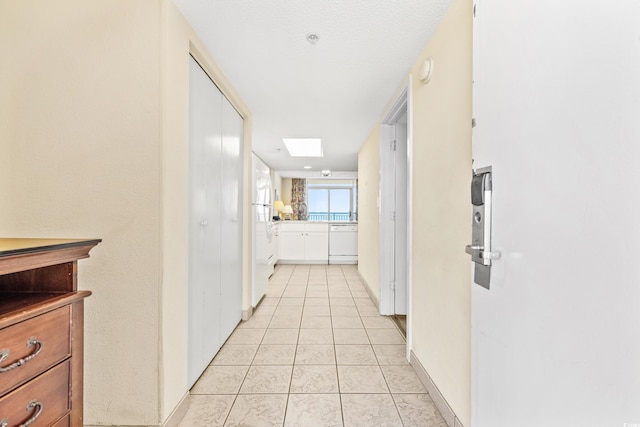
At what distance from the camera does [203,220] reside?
1.78 m

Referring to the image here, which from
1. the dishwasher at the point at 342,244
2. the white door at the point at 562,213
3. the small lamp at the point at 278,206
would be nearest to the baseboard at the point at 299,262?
the dishwasher at the point at 342,244

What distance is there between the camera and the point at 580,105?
54 centimetres

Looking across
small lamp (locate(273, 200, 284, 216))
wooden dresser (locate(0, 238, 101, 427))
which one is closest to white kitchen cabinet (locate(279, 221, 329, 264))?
small lamp (locate(273, 200, 284, 216))

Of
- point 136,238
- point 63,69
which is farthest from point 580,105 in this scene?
point 63,69

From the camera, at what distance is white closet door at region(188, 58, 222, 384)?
1.65 meters

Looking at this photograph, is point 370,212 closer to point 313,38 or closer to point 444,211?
point 444,211

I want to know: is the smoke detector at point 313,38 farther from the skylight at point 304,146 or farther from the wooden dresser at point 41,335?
the skylight at point 304,146

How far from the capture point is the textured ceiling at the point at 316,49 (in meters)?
1.44

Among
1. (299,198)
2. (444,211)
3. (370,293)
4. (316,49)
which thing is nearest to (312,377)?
(444,211)

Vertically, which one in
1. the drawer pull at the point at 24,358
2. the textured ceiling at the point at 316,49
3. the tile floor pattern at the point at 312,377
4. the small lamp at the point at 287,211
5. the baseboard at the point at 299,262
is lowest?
the tile floor pattern at the point at 312,377

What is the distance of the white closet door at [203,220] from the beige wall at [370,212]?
181 centimetres

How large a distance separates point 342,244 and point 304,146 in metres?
2.38

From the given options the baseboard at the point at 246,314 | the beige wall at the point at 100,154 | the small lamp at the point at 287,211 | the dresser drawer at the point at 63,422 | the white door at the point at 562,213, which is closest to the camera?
the white door at the point at 562,213

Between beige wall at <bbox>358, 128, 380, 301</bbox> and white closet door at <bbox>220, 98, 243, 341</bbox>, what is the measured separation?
153 centimetres
